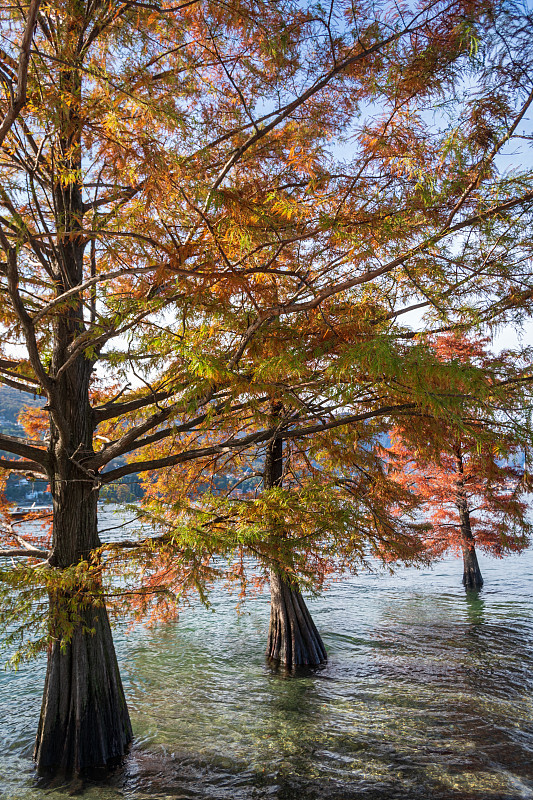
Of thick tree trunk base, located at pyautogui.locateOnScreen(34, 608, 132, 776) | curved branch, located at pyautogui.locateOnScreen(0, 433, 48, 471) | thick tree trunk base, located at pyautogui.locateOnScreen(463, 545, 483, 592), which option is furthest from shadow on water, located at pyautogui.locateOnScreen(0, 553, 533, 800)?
curved branch, located at pyautogui.locateOnScreen(0, 433, 48, 471)

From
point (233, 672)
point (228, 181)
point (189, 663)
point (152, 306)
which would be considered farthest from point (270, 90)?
point (189, 663)

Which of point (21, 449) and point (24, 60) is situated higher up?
point (24, 60)

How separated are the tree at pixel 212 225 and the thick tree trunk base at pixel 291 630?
14.8ft

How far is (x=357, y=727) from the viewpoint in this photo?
8.32 meters

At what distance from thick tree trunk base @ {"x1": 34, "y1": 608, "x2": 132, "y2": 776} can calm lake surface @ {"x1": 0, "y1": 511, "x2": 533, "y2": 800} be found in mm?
329

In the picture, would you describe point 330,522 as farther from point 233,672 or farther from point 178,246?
point 233,672

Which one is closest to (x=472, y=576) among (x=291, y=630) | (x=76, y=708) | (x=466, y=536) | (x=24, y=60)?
(x=466, y=536)

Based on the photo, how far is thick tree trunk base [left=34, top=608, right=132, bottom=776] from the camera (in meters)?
6.55

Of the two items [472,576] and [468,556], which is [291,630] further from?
[472,576]

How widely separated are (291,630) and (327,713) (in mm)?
2372

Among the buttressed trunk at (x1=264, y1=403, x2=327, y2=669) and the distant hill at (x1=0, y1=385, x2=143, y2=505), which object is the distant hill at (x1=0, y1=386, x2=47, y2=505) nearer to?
the distant hill at (x1=0, y1=385, x2=143, y2=505)

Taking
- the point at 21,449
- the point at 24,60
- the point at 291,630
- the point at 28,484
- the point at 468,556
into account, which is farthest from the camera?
the point at 28,484

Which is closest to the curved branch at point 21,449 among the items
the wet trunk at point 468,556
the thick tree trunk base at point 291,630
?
the thick tree trunk base at point 291,630

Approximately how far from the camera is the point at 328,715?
8.77 m
